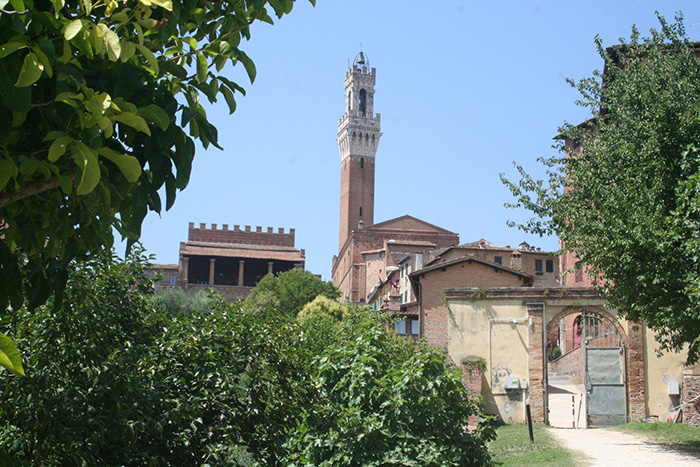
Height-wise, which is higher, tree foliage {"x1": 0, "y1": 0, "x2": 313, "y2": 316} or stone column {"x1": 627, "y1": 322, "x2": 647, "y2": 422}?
tree foliage {"x1": 0, "y1": 0, "x2": 313, "y2": 316}

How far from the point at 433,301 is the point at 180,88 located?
102ft

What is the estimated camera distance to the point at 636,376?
69.9 ft

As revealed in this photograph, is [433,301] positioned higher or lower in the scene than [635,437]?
higher

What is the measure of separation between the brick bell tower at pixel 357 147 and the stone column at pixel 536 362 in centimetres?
6934

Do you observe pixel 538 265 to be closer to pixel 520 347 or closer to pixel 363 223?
pixel 520 347

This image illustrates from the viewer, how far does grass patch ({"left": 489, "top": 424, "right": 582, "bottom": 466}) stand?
1436 cm

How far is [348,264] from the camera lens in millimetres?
84312

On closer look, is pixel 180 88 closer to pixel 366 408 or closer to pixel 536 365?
pixel 366 408

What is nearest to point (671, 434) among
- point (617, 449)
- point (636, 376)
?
point (617, 449)

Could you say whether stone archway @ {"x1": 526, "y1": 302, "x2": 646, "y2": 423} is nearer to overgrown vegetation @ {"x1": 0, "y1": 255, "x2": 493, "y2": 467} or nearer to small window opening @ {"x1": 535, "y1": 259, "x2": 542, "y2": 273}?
overgrown vegetation @ {"x1": 0, "y1": 255, "x2": 493, "y2": 467}

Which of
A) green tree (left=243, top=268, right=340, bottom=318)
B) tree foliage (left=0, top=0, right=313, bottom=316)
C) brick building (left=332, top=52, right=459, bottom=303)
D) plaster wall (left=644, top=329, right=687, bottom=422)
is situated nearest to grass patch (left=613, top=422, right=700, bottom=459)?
plaster wall (left=644, top=329, right=687, bottom=422)

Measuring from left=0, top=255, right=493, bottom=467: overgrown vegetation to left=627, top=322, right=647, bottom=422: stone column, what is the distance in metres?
13.7

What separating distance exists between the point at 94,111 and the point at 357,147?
9940 cm

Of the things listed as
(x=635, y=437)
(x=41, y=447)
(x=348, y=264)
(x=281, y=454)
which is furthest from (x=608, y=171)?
(x=348, y=264)
